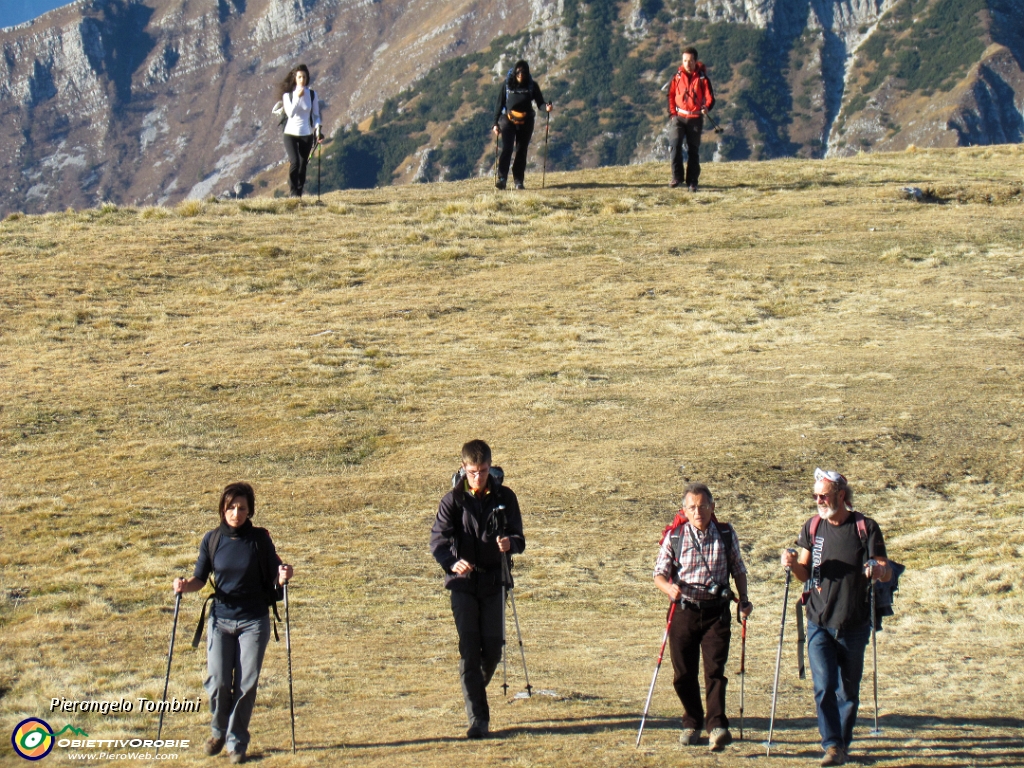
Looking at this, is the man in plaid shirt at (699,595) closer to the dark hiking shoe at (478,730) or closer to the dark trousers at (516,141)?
the dark hiking shoe at (478,730)

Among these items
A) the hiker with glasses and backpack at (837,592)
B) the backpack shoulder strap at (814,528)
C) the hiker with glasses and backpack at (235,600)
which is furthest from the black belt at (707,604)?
the hiker with glasses and backpack at (235,600)

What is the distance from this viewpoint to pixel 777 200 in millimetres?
27953

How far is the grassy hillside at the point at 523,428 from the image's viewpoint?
8.72 metres

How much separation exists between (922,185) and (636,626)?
21.6 meters

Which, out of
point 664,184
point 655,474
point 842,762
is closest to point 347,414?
point 655,474

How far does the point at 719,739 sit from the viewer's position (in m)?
6.94

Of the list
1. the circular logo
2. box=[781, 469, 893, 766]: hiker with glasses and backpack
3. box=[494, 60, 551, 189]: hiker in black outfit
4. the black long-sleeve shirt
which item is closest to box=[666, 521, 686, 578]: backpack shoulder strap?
box=[781, 469, 893, 766]: hiker with glasses and backpack

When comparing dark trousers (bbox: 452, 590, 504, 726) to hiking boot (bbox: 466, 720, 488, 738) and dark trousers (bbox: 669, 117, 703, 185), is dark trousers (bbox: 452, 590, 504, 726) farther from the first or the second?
dark trousers (bbox: 669, 117, 703, 185)

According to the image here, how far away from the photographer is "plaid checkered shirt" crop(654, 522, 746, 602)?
709cm

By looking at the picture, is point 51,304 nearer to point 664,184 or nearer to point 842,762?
point 664,184

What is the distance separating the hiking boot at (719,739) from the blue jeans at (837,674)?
543 millimetres

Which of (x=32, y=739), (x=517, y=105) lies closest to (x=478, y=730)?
(x=32, y=739)

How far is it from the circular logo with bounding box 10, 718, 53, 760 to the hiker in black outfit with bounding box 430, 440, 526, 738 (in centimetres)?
272

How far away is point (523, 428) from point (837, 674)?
9.11 meters
